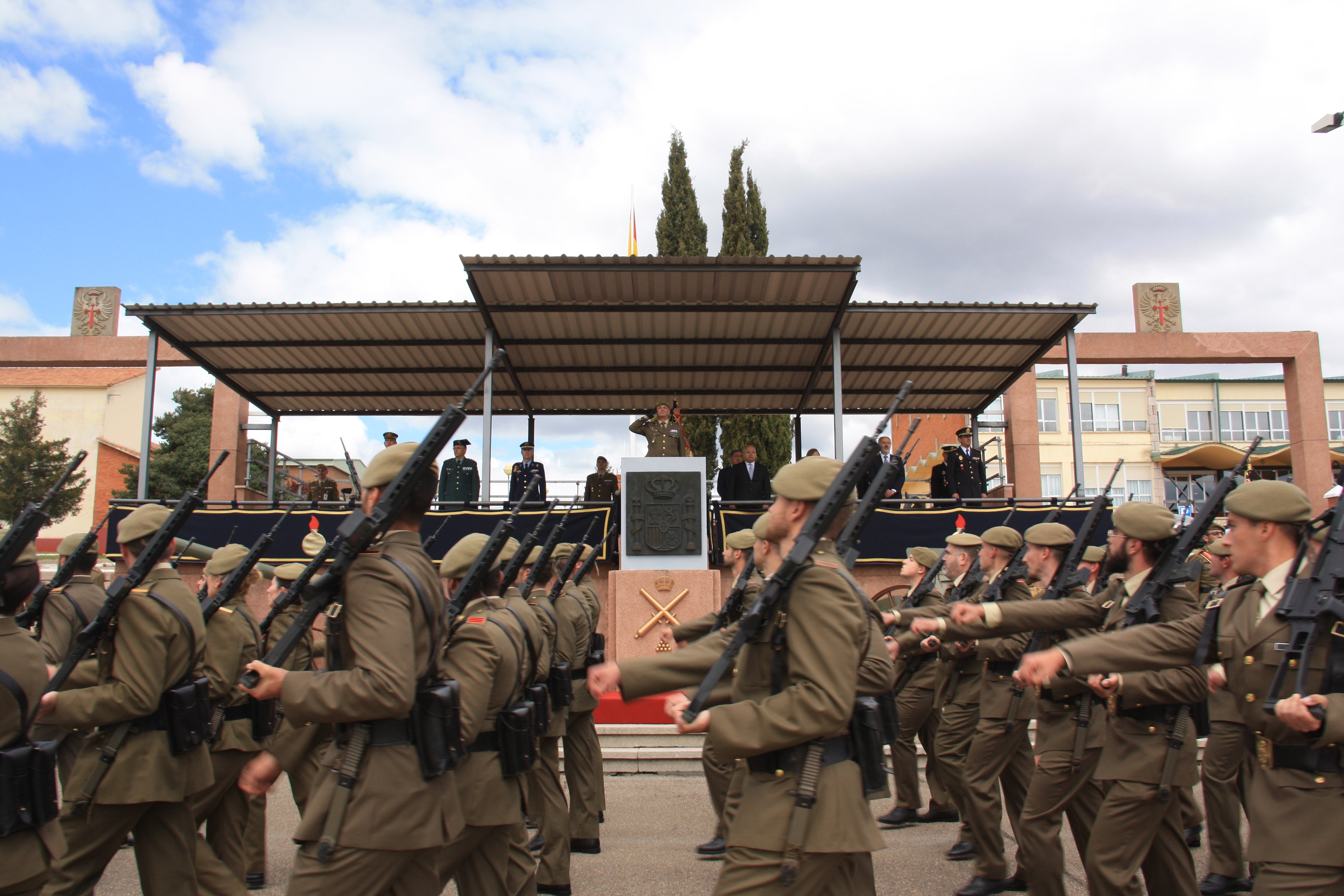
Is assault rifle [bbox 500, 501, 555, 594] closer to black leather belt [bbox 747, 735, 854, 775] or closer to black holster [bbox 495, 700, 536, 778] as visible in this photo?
black holster [bbox 495, 700, 536, 778]

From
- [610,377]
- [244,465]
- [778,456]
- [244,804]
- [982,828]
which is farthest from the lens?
[778,456]

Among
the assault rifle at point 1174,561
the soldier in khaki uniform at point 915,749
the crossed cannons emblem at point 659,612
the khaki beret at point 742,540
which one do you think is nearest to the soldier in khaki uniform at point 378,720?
the assault rifle at point 1174,561

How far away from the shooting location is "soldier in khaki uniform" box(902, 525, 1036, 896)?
212 inches

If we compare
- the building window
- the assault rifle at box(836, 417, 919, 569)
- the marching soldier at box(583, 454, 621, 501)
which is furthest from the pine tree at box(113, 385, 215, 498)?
the building window

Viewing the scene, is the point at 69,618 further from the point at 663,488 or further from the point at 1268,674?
the point at 663,488

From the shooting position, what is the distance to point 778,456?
86.8 feet

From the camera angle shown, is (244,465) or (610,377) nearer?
(610,377)

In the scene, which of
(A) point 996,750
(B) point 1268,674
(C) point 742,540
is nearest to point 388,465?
(B) point 1268,674

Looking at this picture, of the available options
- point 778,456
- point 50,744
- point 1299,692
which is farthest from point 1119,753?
point 778,456

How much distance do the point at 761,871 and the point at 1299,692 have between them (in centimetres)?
189

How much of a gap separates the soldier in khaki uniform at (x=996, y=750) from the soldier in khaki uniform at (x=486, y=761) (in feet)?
8.08

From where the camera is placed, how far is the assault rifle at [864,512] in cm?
397

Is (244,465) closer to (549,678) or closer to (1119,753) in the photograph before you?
(549,678)

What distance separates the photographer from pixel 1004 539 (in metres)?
5.98
